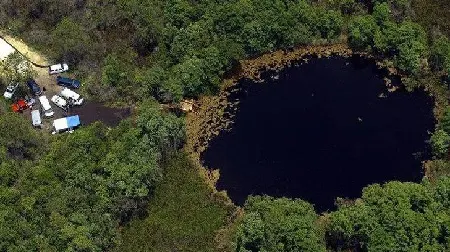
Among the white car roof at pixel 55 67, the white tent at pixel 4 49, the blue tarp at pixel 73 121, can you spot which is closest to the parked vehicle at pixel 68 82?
the white car roof at pixel 55 67

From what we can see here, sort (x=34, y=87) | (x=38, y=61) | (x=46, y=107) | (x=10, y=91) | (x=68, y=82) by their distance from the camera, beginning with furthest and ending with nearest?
(x=38, y=61), (x=68, y=82), (x=34, y=87), (x=10, y=91), (x=46, y=107)

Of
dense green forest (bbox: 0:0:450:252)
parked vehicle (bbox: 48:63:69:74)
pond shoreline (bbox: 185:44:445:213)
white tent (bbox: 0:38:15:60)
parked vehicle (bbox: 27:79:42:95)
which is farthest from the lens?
white tent (bbox: 0:38:15:60)

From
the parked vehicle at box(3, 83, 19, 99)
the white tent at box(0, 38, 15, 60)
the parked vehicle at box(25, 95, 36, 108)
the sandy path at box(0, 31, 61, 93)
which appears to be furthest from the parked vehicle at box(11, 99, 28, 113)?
the white tent at box(0, 38, 15, 60)

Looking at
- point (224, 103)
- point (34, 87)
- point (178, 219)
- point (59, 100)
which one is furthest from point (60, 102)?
point (178, 219)

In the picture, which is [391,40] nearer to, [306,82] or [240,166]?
[306,82]

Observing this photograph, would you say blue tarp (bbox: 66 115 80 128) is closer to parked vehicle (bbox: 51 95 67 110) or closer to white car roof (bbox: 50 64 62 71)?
parked vehicle (bbox: 51 95 67 110)

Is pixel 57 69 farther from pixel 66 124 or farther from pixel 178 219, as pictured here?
pixel 178 219
